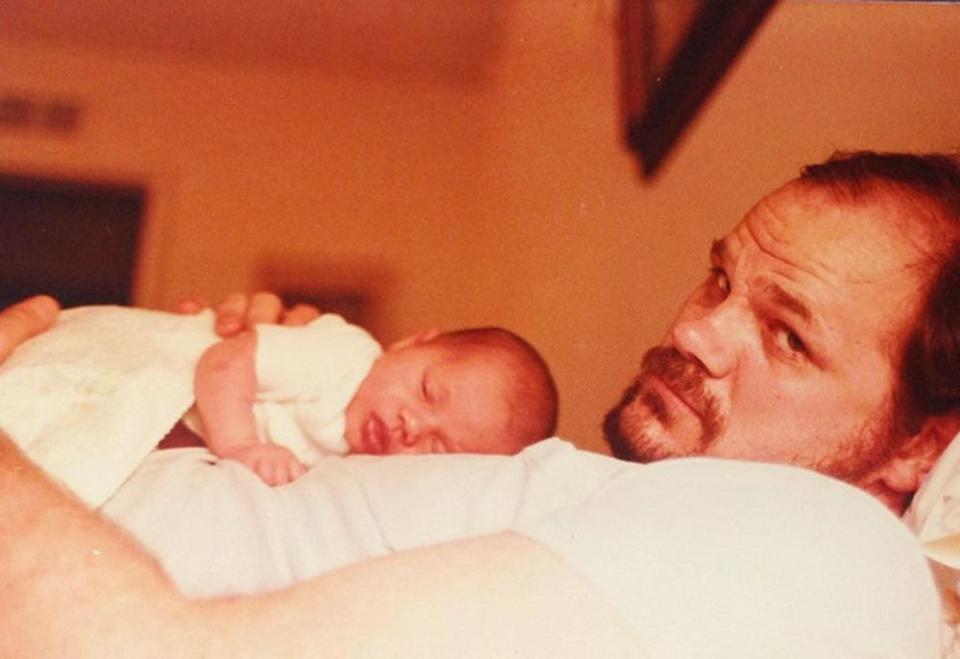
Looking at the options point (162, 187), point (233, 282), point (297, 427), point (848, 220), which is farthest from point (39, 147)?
point (848, 220)

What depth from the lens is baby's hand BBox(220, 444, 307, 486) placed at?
0.64m

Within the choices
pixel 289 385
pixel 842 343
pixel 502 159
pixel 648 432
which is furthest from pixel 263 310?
pixel 502 159

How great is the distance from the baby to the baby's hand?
6cm

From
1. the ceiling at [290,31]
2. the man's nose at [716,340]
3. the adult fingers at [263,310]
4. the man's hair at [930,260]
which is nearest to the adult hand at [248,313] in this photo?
the adult fingers at [263,310]

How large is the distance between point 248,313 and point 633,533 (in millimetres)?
552

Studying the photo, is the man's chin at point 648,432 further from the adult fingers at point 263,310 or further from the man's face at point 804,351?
the adult fingers at point 263,310

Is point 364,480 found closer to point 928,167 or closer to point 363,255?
point 928,167

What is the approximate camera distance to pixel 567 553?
0.41m

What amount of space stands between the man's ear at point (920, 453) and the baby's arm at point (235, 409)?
419mm

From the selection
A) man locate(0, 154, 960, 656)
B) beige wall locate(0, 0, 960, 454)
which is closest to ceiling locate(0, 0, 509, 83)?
beige wall locate(0, 0, 960, 454)

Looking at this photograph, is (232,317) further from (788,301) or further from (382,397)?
(788,301)

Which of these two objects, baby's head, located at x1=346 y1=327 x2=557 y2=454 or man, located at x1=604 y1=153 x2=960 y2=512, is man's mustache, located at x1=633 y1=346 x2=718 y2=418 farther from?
baby's head, located at x1=346 y1=327 x2=557 y2=454

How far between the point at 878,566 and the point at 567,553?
0.15 meters

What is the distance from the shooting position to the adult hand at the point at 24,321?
2.23ft
